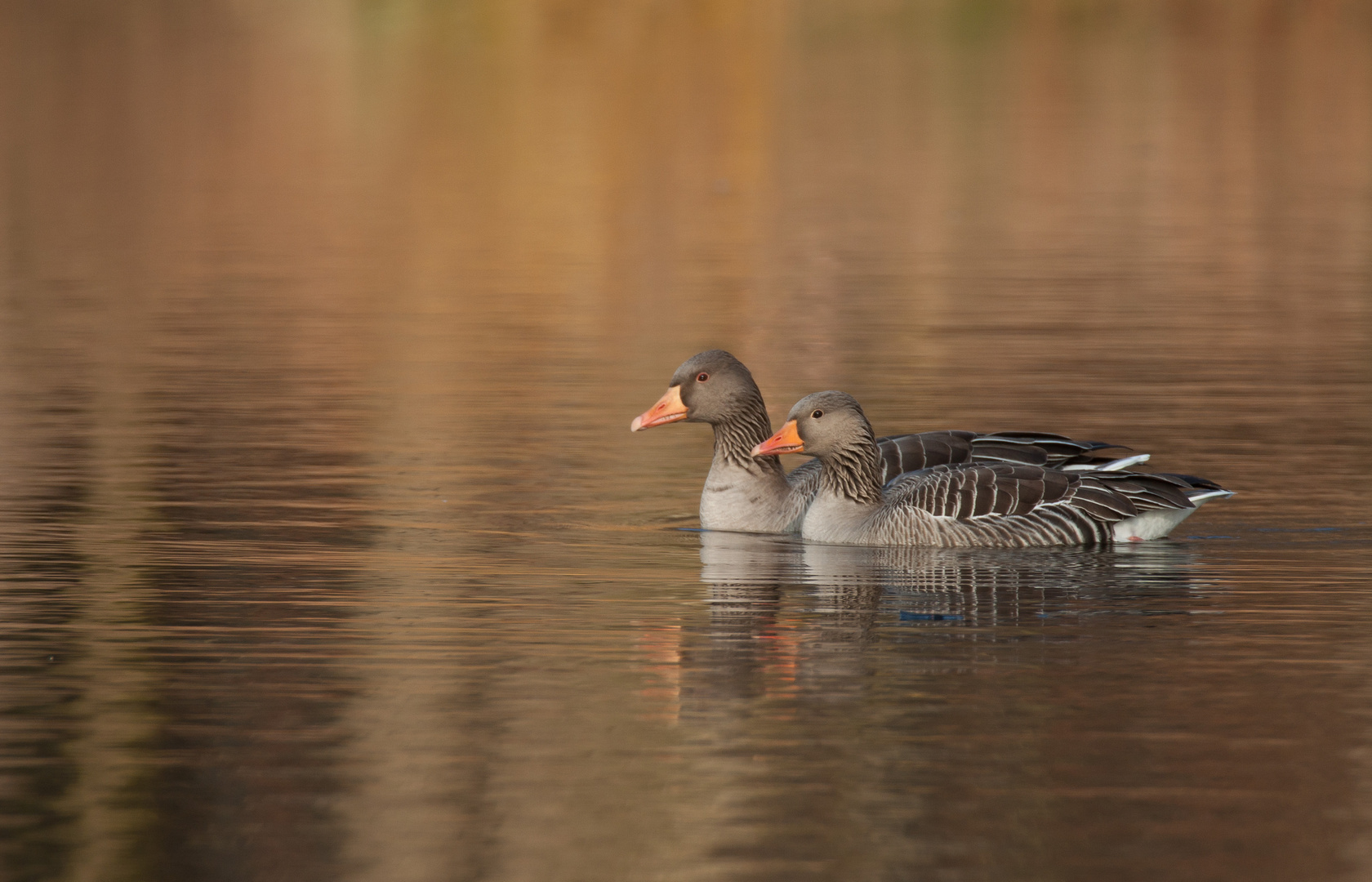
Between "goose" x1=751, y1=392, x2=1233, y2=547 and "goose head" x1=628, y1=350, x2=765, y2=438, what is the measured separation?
1.68 m

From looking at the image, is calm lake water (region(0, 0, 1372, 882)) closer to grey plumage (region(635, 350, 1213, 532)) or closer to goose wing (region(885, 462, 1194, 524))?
goose wing (region(885, 462, 1194, 524))

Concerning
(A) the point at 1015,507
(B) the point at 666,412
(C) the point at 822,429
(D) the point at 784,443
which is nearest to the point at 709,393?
(B) the point at 666,412

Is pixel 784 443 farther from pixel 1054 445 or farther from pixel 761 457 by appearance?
pixel 1054 445

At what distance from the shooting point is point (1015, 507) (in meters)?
16.1

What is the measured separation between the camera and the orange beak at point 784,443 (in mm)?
16891

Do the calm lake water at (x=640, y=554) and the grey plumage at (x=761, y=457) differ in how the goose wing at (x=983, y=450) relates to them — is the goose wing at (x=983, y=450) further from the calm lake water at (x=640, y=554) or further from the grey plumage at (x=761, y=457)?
the calm lake water at (x=640, y=554)

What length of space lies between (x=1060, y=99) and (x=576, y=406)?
63.1 m

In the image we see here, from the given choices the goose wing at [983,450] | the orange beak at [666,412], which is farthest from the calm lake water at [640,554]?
the goose wing at [983,450]

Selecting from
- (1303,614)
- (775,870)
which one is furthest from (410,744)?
(1303,614)

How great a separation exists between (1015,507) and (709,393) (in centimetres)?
303

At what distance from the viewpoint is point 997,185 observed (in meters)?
55.3

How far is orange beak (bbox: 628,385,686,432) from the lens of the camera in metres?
17.8

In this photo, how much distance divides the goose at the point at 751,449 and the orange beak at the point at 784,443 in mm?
597

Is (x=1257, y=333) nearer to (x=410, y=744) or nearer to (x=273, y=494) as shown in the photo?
(x=273, y=494)
